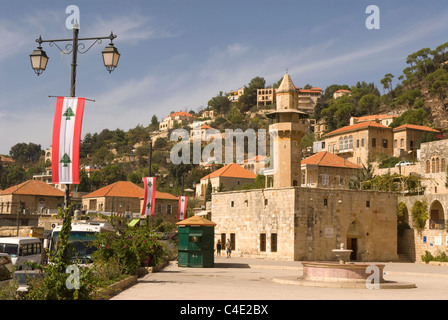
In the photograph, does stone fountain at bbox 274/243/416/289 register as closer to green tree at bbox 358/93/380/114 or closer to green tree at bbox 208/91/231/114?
green tree at bbox 358/93/380/114

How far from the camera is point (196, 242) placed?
78.6 ft

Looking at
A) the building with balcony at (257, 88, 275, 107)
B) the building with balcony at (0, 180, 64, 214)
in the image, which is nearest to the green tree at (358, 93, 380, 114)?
the building with balcony at (257, 88, 275, 107)

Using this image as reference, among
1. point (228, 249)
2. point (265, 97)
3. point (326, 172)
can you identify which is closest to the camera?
point (228, 249)

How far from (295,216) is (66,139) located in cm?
2403

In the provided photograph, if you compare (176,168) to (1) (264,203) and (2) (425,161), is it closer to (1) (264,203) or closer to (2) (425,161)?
(2) (425,161)

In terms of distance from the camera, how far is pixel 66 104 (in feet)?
39.7

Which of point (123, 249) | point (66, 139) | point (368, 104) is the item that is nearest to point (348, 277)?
point (123, 249)

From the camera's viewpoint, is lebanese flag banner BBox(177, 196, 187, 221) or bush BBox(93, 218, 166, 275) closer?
bush BBox(93, 218, 166, 275)

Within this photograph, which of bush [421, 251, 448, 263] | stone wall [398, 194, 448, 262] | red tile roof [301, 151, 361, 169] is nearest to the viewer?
bush [421, 251, 448, 263]

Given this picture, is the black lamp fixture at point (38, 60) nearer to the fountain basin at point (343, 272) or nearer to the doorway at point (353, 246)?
the fountain basin at point (343, 272)

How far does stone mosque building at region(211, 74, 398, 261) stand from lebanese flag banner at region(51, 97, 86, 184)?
23.8 metres

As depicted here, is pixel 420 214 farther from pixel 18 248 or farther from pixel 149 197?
pixel 18 248

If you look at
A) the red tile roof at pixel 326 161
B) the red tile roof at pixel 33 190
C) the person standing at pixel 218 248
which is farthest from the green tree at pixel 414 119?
the person standing at pixel 218 248

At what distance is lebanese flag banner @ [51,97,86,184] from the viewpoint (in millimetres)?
11812
